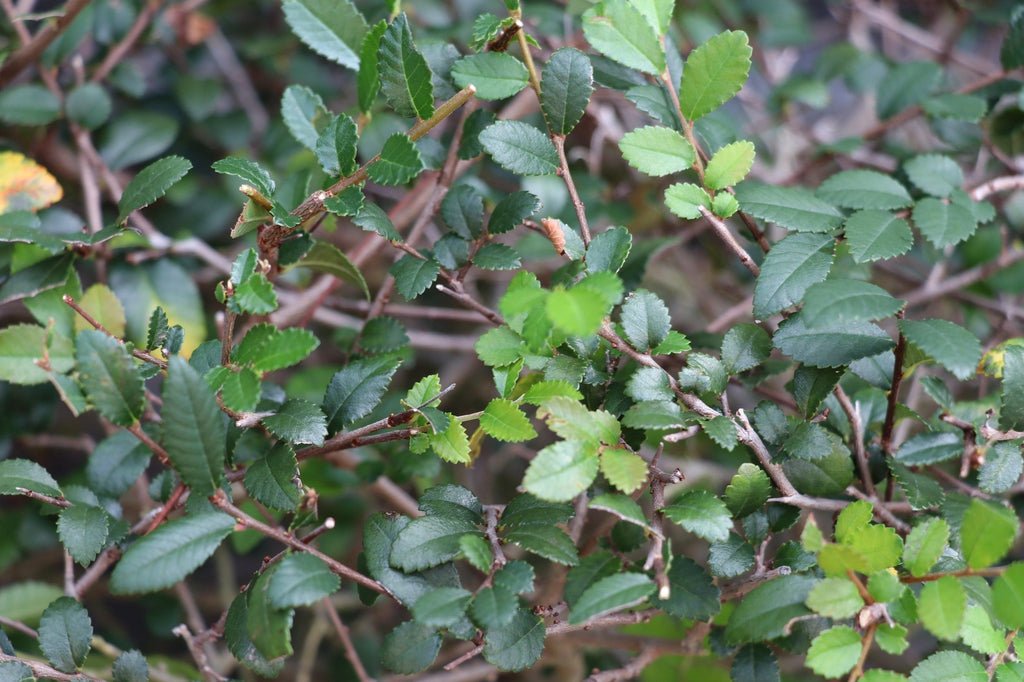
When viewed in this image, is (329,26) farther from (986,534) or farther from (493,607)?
(986,534)

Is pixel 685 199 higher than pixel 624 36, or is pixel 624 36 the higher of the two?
pixel 624 36

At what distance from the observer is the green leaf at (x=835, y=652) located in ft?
2.02

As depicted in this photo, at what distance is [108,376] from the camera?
2.05 ft

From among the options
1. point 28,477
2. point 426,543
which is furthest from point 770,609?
point 28,477

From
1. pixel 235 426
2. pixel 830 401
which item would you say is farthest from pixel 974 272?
pixel 235 426

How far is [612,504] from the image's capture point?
0.63 meters

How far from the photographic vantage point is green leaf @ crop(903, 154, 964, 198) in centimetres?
89

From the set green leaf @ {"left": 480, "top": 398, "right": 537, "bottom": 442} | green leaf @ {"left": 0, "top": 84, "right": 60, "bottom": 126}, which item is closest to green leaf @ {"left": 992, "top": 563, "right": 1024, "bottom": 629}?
green leaf @ {"left": 480, "top": 398, "right": 537, "bottom": 442}

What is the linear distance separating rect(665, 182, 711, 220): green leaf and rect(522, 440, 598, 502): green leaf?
0.76 feet

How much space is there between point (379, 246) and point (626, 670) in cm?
59

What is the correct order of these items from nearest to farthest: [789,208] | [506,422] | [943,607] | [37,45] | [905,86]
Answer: [943,607] → [506,422] → [789,208] → [37,45] → [905,86]

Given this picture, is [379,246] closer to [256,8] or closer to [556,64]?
[556,64]

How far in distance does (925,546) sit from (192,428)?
55 centimetres

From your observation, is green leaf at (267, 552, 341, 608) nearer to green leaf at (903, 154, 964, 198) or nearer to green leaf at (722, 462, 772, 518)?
green leaf at (722, 462, 772, 518)
